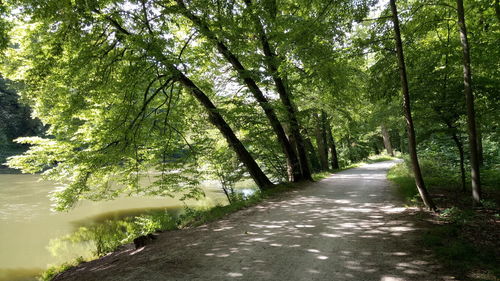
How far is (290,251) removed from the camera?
185 inches

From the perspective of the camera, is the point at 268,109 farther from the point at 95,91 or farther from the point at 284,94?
the point at 95,91

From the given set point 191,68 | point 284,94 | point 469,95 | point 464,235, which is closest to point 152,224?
point 191,68

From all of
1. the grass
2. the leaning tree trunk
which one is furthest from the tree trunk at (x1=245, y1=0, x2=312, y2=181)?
the leaning tree trunk

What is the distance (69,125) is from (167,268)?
6005 mm

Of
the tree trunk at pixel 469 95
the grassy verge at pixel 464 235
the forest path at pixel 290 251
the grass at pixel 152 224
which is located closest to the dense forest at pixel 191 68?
the tree trunk at pixel 469 95

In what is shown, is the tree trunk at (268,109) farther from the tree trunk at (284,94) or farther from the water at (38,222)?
the water at (38,222)

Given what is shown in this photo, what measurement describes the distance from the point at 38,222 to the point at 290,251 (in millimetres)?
13408

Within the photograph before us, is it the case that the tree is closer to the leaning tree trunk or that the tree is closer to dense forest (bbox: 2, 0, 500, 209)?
dense forest (bbox: 2, 0, 500, 209)

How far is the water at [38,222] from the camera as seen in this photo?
8.90 m

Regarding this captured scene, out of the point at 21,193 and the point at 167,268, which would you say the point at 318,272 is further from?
the point at 21,193

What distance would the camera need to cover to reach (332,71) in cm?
824

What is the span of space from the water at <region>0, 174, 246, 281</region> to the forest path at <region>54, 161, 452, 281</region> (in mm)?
4327

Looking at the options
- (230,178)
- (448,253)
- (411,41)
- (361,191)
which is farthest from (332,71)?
(230,178)

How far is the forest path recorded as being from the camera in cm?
395
